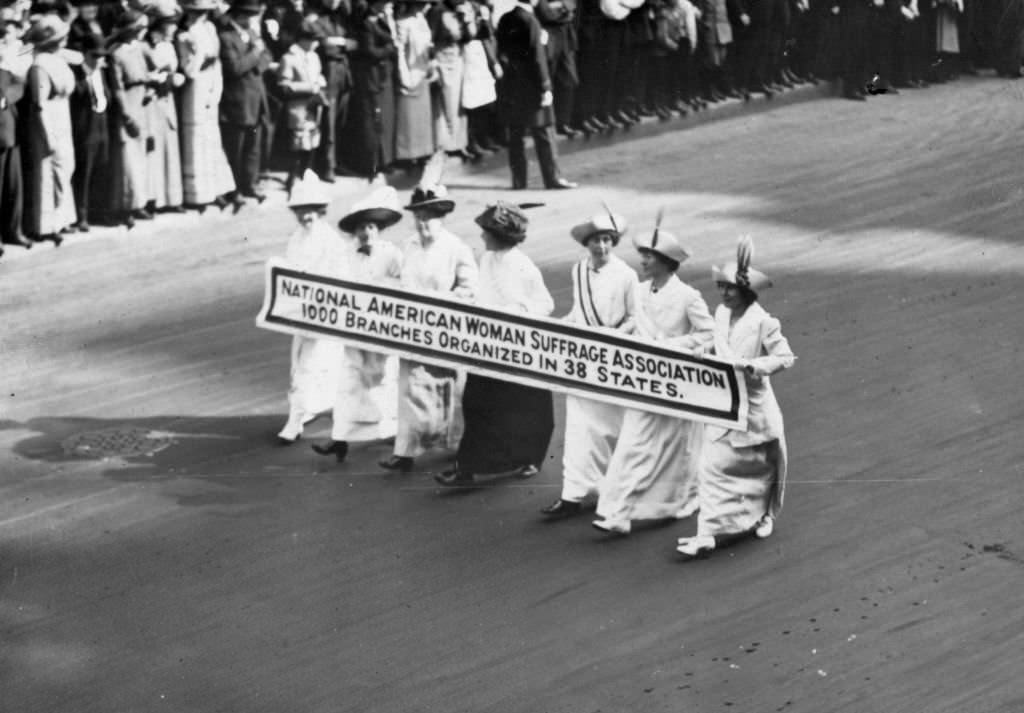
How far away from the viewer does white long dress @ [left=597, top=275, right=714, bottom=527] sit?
11172 millimetres

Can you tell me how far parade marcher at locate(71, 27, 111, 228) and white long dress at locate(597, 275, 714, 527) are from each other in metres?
7.52

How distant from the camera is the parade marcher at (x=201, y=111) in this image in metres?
17.9

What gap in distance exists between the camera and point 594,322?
1154cm

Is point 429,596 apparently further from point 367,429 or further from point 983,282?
point 983,282

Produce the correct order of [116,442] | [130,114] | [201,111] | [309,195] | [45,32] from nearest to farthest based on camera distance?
1. [309,195]
2. [116,442]
3. [45,32]
4. [130,114]
5. [201,111]

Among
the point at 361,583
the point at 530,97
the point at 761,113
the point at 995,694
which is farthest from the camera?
the point at 761,113

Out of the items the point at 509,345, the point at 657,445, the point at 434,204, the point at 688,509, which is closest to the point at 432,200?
the point at 434,204

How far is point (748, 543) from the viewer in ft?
36.1

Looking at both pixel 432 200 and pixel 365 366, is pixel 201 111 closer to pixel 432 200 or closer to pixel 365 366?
pixel 365 366

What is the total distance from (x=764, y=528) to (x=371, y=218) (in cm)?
328

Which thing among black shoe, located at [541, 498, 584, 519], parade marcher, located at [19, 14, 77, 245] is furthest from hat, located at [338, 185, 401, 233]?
parade marcher, located at [19, 14, 77, 245]

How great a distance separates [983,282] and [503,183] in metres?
5.64

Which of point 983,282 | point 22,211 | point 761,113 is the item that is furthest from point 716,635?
point 761,113

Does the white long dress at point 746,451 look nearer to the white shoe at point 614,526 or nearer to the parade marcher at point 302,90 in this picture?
the white shoe at point 614,526
